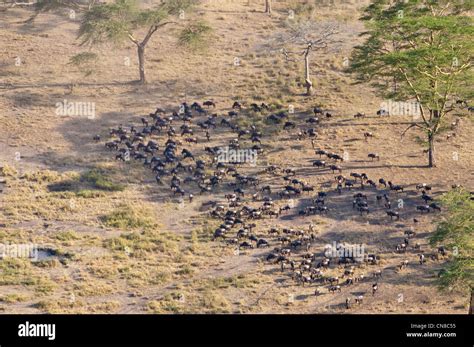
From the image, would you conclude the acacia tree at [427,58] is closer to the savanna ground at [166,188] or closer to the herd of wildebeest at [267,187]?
the savanna ground at [166,188]

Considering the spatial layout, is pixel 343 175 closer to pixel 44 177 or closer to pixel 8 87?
pixel 44 177

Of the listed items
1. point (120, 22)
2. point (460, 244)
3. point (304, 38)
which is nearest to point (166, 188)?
point (120, 22)

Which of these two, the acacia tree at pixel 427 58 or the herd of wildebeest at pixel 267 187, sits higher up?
the acacia tree at pixel 427 58

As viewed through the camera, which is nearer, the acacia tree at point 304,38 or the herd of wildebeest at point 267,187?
the herd of wildebeest at point 267,187

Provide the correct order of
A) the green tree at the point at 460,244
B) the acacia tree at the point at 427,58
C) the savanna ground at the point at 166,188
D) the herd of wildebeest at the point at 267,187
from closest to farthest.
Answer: the green tree at the point at 460,244 < the savanna ground at the point at 166,188 < the herd of wildebeest at the point at 267,187 < the acacia tree at the point at 427,58

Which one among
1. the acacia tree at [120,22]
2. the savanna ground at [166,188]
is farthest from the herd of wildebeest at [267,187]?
the acacia tree at [120,22]

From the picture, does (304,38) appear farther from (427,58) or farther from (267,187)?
(267,187)

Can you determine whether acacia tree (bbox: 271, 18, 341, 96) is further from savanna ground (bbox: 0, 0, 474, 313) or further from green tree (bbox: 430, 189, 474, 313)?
green tree (bbox: 430, 189, 474, 313)
